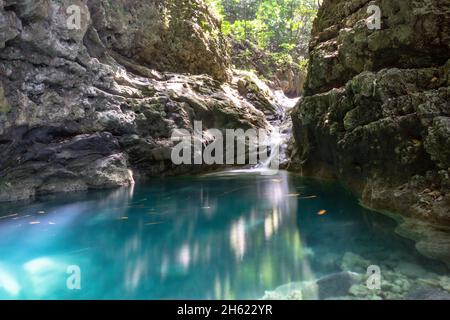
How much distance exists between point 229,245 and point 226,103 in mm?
10830

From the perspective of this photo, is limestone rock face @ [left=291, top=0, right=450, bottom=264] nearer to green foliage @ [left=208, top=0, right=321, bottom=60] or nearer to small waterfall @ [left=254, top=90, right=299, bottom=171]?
small waterfall @ [left=254, top=90, right=299, bottom=171]

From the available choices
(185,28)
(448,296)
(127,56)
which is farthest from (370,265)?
(185,28)

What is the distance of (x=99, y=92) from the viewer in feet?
38.1

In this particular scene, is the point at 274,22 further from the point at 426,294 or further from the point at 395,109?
the point at 426,294

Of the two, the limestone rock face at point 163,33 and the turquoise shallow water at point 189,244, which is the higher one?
the limestone rock face at point 163,33

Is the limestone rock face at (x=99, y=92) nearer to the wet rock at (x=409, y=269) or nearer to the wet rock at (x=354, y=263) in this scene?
the wet rock at (x=354, y=263)

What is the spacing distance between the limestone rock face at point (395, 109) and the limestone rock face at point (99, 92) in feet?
20.1

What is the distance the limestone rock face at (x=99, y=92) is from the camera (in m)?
9.48

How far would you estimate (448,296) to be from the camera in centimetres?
316

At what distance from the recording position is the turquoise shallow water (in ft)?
12.6

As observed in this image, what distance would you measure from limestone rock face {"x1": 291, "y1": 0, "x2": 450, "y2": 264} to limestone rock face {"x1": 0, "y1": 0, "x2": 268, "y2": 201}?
6.11 m

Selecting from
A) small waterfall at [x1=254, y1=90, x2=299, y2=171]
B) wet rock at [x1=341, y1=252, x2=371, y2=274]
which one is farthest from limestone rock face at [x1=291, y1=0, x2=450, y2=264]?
small waterfall at [x1=254, y1=90, x2=299, y2=171]

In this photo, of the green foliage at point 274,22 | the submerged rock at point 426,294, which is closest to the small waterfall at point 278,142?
the green foliage at point 274,22

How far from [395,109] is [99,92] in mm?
9217
